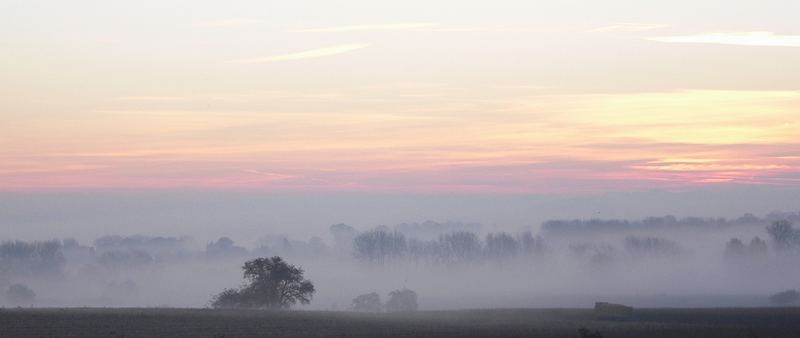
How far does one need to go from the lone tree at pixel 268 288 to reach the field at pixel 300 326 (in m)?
25.9

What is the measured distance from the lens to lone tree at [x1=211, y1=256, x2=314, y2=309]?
11506 cm

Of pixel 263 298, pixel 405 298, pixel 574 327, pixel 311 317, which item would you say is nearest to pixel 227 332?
pixel 311 317

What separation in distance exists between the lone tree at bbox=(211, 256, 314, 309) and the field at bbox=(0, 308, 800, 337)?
2590 cm

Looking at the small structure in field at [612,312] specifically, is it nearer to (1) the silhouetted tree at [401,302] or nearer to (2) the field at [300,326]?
(2) the field at [300,326]

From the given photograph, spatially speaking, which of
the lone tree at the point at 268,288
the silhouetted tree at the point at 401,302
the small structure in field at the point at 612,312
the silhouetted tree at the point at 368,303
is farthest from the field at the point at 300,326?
the silhouetted tree at the point at 368,303

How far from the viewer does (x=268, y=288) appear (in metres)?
115

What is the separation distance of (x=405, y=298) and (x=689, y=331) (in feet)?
226

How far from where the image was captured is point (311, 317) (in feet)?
280

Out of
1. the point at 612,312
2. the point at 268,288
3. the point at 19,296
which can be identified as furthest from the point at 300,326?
the point at 19,296

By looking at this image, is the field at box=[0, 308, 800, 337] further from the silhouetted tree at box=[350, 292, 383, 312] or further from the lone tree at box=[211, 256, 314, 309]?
the silhouetted tree at box=[350, 292, 383, 312]

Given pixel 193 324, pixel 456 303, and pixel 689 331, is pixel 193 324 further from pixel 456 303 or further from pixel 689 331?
pixel 456 303

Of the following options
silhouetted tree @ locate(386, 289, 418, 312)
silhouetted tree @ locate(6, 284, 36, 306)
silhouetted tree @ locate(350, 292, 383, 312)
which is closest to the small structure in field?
silhouetted tree @ locate(386, 289, 418, 312)

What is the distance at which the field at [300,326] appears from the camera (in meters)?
66.9

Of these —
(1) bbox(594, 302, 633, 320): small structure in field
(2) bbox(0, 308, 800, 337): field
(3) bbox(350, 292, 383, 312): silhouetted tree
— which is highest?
(3) bbox(350, 292, 383, 312): silhouetted tree
